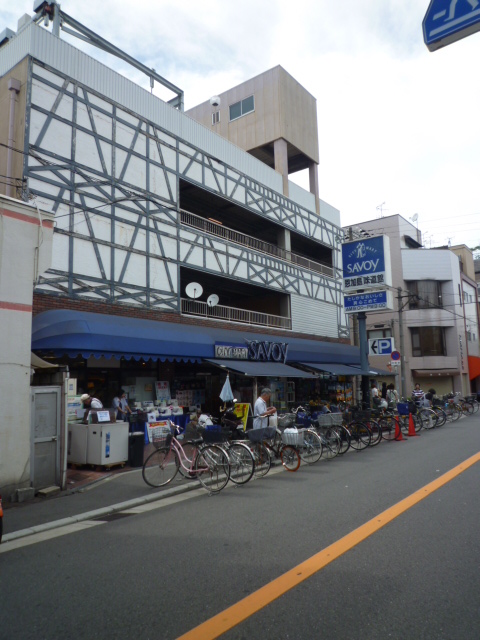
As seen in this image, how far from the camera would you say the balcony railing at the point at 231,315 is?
773 inches

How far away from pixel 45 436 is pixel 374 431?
972 cm

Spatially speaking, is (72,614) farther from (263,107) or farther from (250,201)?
(263,107)

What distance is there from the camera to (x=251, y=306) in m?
26.1

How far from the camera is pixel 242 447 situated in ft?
30.2

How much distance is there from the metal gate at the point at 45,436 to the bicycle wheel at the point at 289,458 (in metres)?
4.56

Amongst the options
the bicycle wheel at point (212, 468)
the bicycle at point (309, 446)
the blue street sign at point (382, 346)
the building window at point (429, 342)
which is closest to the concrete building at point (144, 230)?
→ the blue street sign at point (382, 346)

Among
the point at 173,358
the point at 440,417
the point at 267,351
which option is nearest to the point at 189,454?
the point at 173,358

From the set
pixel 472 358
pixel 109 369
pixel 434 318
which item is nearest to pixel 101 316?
pixel 109 369

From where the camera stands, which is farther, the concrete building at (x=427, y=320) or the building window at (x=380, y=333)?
the building window at (x=380, y=333)

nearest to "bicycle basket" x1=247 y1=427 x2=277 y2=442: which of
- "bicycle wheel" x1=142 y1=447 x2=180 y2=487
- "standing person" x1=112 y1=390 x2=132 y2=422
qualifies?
"bicycle wheel" x1=142 y1=447 x2=180 y2=487

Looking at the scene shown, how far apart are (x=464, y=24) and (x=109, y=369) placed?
1443 centimetres

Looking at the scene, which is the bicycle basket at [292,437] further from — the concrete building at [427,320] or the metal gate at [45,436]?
the concrete building at [427,320]

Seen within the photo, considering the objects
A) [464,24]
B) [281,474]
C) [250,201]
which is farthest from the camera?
[250,201]

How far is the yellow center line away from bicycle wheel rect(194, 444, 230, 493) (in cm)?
307
